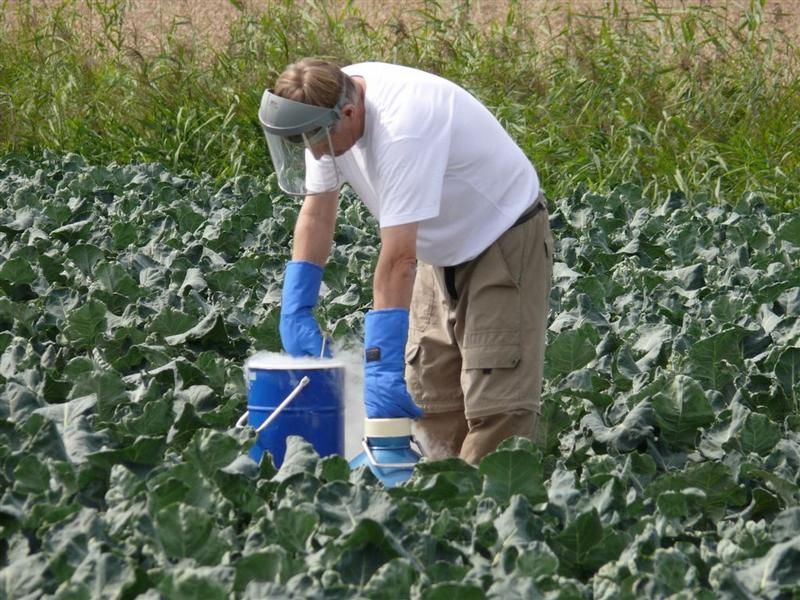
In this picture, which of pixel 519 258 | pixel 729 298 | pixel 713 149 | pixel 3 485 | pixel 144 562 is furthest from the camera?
pixel 713 149

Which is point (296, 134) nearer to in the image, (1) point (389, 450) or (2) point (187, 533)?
(1) point (389, 450)

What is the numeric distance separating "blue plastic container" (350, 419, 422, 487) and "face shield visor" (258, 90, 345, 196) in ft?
2.58

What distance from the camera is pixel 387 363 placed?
13.1 feet

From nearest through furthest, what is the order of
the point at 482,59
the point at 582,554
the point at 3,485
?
the point at 582,554 → the point at 3,485 → the point at 482,59

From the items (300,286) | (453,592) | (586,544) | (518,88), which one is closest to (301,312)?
(300,286)

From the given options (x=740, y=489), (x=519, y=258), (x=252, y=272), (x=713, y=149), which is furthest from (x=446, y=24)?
(x=740, y=489)

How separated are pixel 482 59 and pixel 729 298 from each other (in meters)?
6.38

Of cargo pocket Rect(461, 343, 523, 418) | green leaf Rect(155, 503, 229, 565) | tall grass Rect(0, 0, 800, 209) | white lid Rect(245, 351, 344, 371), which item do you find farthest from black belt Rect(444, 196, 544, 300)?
tall grass Rect(0, 0, 800, 209)

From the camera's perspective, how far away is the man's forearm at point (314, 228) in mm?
4559

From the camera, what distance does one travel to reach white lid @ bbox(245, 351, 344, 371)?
401cm

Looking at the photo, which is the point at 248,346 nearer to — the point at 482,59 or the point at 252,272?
the point at 252,272

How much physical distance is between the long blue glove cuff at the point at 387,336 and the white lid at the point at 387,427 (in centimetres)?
15

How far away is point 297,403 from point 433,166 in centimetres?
75

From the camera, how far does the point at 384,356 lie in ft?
13.1
